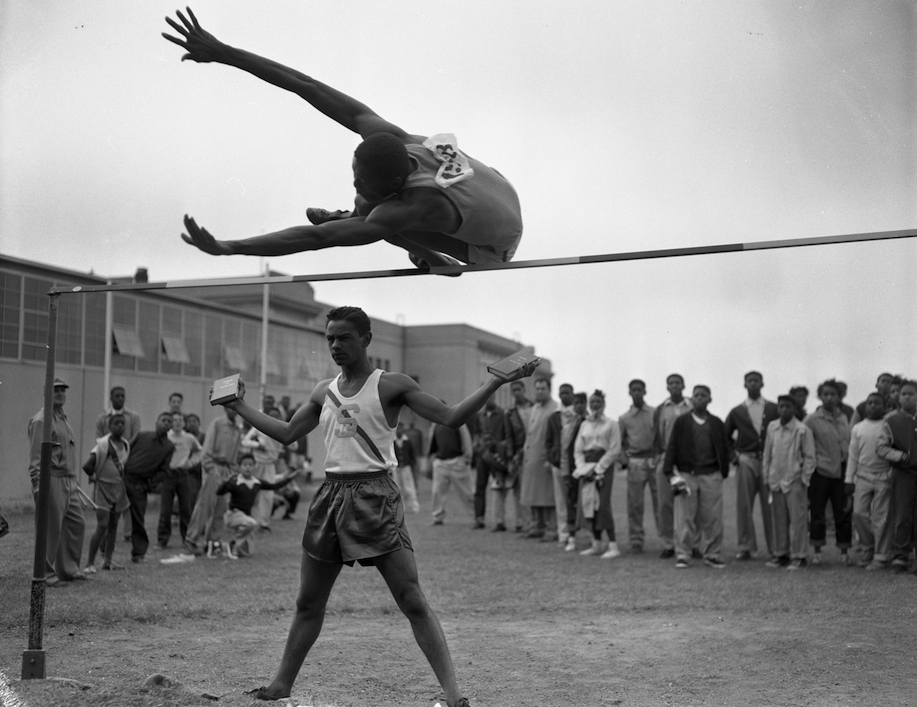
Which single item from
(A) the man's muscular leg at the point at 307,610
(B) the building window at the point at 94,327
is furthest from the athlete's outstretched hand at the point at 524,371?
(B) the building window at the point at 94,327

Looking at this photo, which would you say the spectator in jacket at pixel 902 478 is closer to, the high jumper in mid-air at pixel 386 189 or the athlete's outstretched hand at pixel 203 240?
the high jumper in mid-air at pixel 386 189

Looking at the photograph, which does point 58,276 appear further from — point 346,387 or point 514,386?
point 346,387

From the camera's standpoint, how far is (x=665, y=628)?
6715 millimetres

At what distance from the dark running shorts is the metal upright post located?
5.88 ft

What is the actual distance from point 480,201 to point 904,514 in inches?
249

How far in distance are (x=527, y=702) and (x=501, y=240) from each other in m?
2.38

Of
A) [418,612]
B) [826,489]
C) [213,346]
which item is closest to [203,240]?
[418,612]

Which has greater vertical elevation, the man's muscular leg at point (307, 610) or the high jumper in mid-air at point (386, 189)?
the high jumper in mid-air at point (386, 189)

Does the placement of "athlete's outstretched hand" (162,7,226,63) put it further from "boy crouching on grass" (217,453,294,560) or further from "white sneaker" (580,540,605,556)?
"white sneaker" (580,540,605,556)

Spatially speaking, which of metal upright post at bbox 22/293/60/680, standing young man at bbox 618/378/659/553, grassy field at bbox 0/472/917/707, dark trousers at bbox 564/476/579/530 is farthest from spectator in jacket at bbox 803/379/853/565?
metal upright post at bbox 22/293/60/680

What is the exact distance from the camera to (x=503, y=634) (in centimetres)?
666

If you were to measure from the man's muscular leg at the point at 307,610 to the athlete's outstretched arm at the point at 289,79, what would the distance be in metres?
2.07

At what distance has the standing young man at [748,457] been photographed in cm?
1015

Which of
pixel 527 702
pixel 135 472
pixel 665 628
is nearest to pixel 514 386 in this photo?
pixel 135 472
